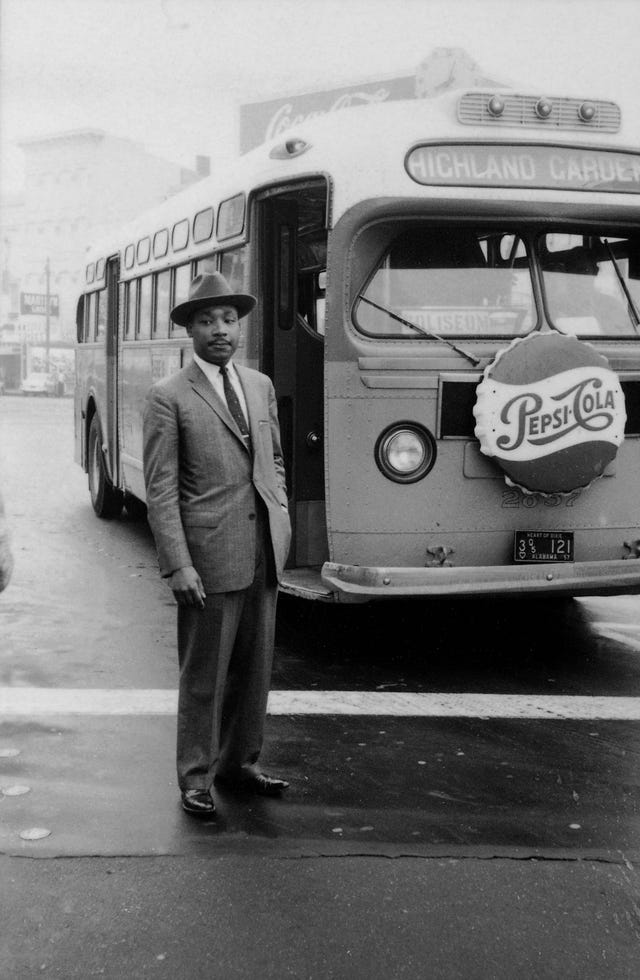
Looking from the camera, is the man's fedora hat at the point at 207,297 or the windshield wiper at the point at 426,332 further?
the windshield wiper at the point at 426,332

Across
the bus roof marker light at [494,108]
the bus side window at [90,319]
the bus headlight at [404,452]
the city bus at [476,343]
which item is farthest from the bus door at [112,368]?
the bus roof marker light at [494,108]

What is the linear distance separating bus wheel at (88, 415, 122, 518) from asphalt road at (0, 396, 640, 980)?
16.2ft

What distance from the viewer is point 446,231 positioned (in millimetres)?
6398

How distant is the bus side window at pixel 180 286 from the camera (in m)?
8.54

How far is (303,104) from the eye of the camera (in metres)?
41.9

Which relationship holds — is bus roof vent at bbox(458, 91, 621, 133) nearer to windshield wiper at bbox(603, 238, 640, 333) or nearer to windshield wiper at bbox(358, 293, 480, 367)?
windshield wiper at bbox(603, 238, 640, 333)

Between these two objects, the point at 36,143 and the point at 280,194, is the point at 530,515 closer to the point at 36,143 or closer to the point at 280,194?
the point at 280,194

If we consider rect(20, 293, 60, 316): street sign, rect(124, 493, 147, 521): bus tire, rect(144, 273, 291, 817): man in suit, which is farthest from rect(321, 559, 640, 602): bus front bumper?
rect(20, 293, 60, 316): street sign

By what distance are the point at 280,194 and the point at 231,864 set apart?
4.22 metres

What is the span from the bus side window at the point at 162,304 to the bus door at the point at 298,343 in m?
2.00

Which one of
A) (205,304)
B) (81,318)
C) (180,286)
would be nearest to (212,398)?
(205,304)

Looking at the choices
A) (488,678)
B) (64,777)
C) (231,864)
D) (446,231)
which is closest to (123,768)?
(64,777)

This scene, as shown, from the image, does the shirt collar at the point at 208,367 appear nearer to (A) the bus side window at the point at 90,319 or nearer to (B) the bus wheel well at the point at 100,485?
(B) the bus wheel well at the point at 100,485

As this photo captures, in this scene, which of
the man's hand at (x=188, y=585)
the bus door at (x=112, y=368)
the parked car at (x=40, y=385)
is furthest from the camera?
the parked car at (x=40, y=385)
